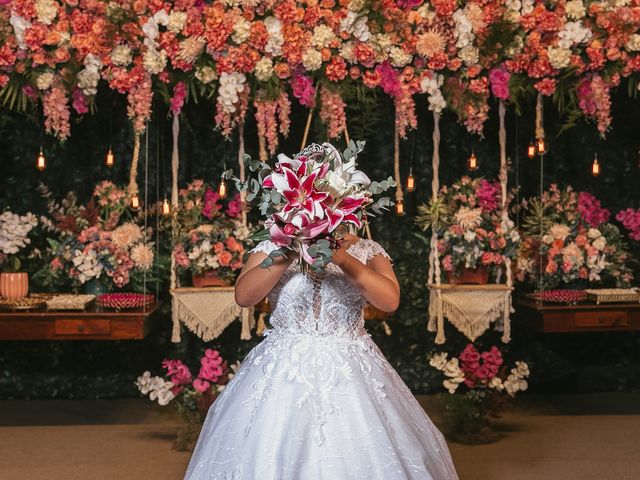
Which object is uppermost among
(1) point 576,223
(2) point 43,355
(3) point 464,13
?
(3) point 464,13

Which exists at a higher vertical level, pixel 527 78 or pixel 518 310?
pixel 527 78

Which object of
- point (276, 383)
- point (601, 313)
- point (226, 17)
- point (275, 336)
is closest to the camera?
point (276, 383)

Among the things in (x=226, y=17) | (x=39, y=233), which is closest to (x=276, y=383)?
(x=226, y=17)

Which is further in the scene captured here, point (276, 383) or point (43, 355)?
point (43, 355)

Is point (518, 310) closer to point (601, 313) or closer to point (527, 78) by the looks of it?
point (601, 313)

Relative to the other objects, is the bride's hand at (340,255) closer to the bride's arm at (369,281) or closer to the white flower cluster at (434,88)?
the bride's arm at (369,281)

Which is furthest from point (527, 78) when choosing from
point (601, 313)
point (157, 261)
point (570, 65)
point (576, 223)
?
point (157, 261)

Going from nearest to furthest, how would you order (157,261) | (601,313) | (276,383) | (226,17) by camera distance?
(276,383)
(226,17)
(601,313)
(157,261)

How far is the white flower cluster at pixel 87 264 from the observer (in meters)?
5.53

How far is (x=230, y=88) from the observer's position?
511 centimetres

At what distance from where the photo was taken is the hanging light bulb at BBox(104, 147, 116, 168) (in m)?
5.68

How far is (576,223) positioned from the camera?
5.75 meters

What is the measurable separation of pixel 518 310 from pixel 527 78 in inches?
61.8

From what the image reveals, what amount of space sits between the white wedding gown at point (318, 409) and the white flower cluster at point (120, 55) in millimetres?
2380
